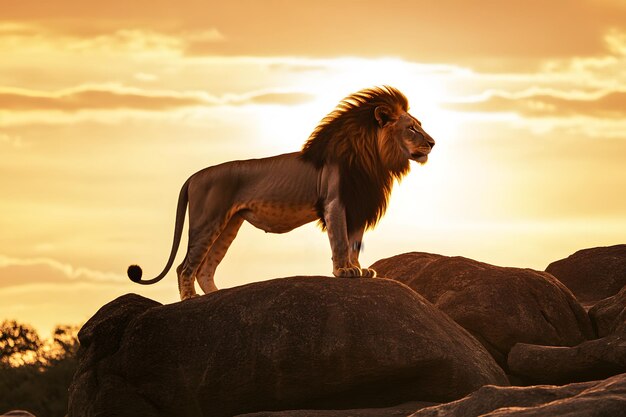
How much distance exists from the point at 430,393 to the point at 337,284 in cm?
162

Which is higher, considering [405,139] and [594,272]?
[405,139]

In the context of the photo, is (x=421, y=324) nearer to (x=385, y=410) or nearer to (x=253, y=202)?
(x=385, y=410)

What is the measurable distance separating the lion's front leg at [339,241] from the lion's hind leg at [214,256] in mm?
1667

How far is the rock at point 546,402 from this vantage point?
938 centimetres

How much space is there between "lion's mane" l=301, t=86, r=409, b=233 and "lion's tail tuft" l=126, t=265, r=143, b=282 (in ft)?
8.32

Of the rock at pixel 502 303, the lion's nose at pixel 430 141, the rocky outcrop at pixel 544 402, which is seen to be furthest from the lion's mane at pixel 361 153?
the rocky outcrop at pixel 544 402

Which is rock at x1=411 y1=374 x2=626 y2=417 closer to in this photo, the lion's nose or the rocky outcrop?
the rocky outcrop

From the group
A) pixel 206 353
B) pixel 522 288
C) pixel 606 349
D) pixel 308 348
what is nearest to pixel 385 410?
pixel 308 348

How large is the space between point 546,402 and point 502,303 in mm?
5935

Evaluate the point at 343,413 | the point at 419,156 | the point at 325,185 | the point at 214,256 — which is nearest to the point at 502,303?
the point at 419,156

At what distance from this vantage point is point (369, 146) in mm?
14992

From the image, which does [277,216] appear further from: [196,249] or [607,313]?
[607,313]

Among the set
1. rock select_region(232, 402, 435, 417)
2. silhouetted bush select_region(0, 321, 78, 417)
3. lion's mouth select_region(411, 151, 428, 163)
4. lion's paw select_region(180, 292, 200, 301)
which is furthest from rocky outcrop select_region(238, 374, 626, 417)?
silhouetted bush select_region(0, 321, 78, 417)

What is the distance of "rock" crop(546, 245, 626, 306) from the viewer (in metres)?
19.5
